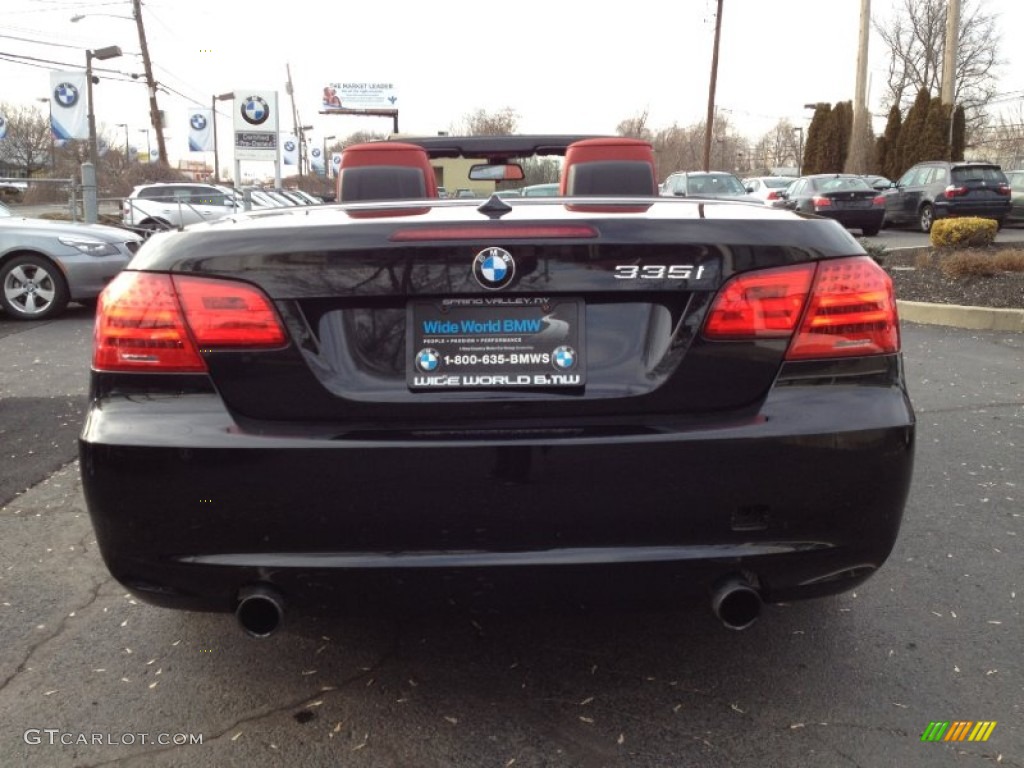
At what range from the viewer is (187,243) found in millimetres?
2285

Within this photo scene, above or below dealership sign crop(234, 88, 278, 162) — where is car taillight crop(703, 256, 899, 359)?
below

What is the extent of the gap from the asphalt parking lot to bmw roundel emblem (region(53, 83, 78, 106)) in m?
20.6

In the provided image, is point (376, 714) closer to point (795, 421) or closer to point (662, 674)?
point (662, 674)

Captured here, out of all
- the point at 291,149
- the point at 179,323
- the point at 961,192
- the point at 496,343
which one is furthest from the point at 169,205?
the point at 291,149

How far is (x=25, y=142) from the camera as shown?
74.5m

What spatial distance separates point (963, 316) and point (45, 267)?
10154 mm

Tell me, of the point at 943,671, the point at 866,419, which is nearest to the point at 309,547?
the point at 866,419

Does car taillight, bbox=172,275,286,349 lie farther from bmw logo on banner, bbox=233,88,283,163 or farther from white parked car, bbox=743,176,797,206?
white parked car, bbox=743,176,797,206

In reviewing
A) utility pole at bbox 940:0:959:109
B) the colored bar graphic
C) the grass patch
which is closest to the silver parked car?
the colored bar graphic

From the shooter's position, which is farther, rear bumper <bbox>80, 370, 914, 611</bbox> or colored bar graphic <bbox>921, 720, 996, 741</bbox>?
colored bar graphic <bbox>921, 720, 996, 741</bbox>

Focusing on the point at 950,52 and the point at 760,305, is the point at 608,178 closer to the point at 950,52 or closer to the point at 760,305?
the point at 760,305

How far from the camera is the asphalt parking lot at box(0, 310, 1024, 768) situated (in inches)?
93.4

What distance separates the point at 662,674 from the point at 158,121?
4120 centimetres

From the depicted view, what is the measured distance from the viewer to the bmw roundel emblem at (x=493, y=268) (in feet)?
7.13
